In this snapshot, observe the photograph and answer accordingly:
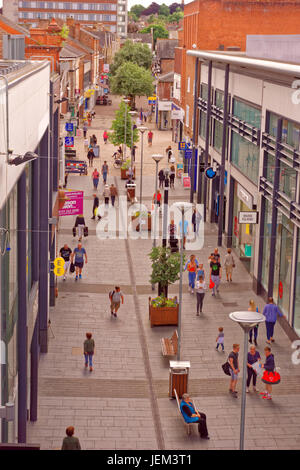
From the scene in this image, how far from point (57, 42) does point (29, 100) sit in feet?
63.6

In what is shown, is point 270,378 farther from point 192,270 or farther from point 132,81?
point 132,81

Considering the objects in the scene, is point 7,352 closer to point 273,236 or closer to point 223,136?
point 273,236

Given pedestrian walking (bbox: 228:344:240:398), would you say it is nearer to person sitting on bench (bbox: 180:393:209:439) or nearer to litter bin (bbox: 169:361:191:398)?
litter bin (bbox: 169:361:191:398)

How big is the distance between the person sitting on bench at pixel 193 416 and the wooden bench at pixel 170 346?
15.4 ft

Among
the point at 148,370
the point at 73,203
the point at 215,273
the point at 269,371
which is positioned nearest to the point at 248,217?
the point at 215,273

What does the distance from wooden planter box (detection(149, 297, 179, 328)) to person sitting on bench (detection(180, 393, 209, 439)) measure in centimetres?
752

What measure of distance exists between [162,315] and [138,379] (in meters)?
4.48

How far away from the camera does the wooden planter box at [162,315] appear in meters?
24.6

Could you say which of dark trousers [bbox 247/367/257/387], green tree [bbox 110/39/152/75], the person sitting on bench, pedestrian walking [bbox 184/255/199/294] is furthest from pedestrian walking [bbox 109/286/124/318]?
green tree [bbox 110/39/152/75]

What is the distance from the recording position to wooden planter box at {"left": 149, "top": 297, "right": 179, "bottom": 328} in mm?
24609

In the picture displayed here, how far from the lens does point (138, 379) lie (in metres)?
20.5

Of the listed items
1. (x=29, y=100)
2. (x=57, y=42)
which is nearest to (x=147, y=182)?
(x=57, y=42)

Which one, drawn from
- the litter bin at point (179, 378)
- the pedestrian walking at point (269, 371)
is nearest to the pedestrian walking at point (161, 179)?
the litter bin at point (179, 378)

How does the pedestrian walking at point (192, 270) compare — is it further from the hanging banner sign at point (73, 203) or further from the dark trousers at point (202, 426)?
the dark trousers at point (202, 426)
